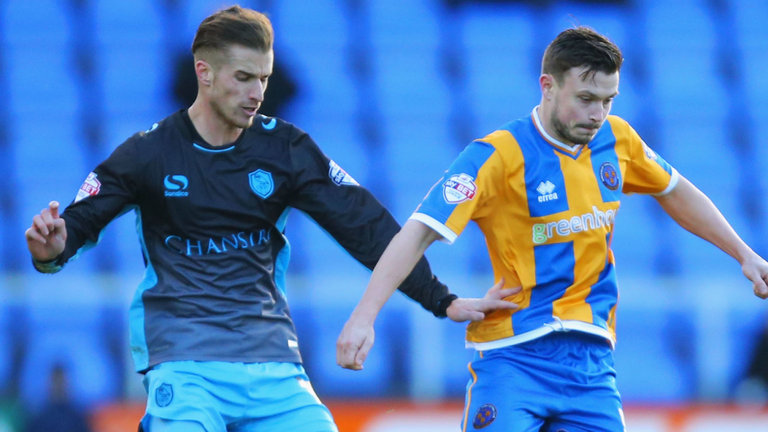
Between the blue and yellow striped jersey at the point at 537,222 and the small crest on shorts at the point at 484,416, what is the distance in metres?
0.26

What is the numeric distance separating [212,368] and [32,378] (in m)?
5.79

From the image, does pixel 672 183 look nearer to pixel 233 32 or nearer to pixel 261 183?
pixel 261 183

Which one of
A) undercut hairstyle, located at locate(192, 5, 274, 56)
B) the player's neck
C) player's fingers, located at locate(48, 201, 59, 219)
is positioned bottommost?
player's fingers, located at locate(48, 201, 59, 219)

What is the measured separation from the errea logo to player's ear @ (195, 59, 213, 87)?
1.34 metres

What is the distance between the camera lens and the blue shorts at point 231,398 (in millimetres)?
4102

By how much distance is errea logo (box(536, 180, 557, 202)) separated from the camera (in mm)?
4535

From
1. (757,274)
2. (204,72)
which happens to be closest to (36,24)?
(204,72)

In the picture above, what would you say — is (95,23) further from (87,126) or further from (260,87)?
(260,87)

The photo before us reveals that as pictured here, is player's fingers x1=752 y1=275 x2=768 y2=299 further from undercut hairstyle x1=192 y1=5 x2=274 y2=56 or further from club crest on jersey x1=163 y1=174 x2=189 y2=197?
club crest on jersey x1=163 y1=174 x2=189 y2=197

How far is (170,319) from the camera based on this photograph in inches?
169

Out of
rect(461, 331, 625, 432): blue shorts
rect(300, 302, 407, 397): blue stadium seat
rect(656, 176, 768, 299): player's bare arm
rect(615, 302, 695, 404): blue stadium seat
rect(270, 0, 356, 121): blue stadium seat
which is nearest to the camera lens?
rect(461, 331, 625, 432): blue shorts

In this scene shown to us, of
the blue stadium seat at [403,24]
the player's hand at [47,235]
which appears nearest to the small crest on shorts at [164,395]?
the player's hand at [47,235]

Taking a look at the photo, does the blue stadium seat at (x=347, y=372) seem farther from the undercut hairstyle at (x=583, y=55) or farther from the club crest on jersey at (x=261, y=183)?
the undercut hairstyle at (x=583, y=55)

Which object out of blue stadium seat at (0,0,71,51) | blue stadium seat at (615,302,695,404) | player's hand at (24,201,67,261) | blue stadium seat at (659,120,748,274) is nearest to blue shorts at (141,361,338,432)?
player's hand at (24,201,67,261)
